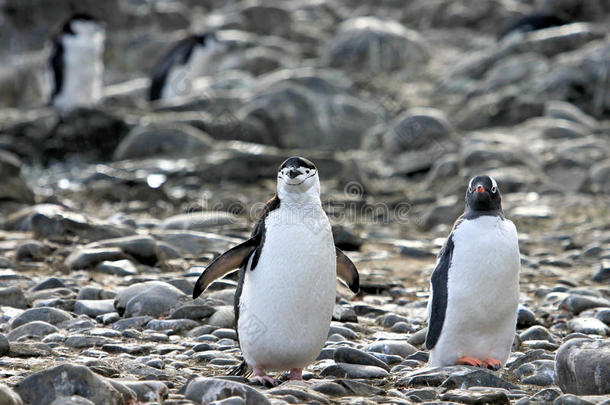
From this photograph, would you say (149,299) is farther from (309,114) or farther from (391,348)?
(309,114)

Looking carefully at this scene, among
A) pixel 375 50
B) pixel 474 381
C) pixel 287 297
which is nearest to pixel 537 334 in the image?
pixel 474 381

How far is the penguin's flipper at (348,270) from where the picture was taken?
4.50 meters

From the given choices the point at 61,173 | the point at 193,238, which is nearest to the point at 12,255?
the point at 193,238

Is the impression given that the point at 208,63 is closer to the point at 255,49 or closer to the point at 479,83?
the point at 255,49

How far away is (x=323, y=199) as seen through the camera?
9742mm

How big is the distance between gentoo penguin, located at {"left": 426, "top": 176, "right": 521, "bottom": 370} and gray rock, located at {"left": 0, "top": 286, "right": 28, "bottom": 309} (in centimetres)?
230

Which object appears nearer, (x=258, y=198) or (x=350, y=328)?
(x=350, y=328)

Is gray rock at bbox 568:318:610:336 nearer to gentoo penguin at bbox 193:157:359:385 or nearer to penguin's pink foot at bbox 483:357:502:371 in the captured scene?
penguin's pink foot at bbox 483:357:502:371

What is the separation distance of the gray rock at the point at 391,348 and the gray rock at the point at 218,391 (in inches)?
51.0

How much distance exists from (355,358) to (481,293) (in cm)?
64

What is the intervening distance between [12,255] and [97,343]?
2613 mm

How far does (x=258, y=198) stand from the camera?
10.0m

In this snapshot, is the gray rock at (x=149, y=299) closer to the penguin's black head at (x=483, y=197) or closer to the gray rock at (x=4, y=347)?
the gray rock at (x=4, y=347)

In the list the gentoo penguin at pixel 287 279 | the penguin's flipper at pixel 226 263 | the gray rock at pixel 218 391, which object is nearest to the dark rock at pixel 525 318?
the gentoo penguin at pixel 287 279
